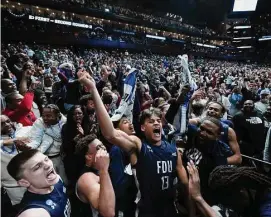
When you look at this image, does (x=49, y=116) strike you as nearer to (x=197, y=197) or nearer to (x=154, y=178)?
(x=154, y=178)

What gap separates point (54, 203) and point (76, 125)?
1847 mm

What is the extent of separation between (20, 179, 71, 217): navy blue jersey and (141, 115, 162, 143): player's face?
973 millimetres

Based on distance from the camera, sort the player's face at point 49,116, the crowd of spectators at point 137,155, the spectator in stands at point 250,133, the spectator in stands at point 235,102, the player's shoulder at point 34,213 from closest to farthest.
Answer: the player's shoulder at point 34,213 < the crowd of spectators at point 137,155 < the player's face at point 49,116 < the spectator in stands at point 250,133 < the spectator in stands at point 235,102

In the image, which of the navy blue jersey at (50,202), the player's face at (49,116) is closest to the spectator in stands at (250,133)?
the player's face at (49,116)

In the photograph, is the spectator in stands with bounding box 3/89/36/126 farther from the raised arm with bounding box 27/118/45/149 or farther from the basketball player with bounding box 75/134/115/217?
the basketball player with bounding box 75/134/115/217

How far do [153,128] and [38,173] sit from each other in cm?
115

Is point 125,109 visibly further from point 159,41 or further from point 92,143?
point 159,41

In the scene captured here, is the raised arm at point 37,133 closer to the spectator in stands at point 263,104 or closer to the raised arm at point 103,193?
the raised arm at point 103,193

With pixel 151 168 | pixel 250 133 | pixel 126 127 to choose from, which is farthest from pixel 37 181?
pixel 250 133

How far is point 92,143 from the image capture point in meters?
2.55

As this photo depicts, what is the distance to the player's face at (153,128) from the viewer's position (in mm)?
2729

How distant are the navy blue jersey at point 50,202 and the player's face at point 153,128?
97 centimetres

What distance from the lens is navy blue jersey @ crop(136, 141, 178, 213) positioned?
8.38 ft

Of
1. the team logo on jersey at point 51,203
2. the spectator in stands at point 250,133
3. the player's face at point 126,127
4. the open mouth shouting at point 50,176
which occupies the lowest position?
the spectator in stands at point 250,133
